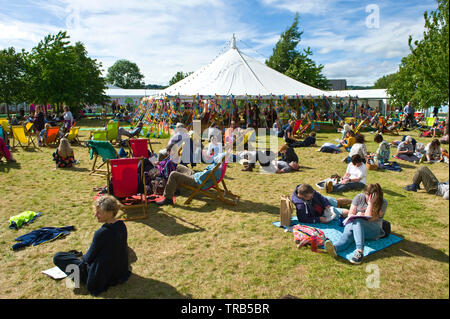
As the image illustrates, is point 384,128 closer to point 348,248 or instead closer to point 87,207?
point 348,248

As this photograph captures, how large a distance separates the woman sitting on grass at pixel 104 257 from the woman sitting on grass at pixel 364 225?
237 cm

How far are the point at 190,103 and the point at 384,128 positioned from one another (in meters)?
10.7

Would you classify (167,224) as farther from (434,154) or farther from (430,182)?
(434,154)

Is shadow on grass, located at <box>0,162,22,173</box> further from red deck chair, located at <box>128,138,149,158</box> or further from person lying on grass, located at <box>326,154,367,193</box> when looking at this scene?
person lying on grass, located at <box>326,154,367,193</box>

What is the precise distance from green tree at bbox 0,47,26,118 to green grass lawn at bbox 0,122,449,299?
2074 cm

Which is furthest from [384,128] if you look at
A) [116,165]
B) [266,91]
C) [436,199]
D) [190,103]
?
[116,165]

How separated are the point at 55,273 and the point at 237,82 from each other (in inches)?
600

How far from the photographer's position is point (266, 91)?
1664cm

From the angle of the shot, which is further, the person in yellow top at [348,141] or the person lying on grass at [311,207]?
the person in yellow top at [348,141]

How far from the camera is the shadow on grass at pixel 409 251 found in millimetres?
3637

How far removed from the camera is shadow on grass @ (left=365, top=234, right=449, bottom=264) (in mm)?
3637

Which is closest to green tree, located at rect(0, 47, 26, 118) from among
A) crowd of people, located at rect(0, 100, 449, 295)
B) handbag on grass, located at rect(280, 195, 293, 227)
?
crowd of people, located at rect(0, 100, 449, 295)

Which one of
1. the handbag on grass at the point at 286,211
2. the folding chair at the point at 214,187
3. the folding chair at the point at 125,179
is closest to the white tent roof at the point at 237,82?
the folding chair at the point at 214,187

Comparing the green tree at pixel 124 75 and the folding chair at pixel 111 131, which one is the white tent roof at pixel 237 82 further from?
the green tree at pixel 124 75
